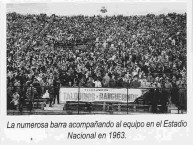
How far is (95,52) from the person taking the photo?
264 inches

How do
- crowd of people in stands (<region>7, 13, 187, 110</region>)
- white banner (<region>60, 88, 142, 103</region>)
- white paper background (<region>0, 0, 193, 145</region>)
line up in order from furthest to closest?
crowd of people in stands (<region>7, 13, 187, 110</region>), white banner (<region>60, 88, 142, 103</region>), white paper background (<region>0, 0, 193, 145</region>)

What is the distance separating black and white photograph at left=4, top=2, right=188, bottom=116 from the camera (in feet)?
20.1

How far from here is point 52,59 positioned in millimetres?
6535

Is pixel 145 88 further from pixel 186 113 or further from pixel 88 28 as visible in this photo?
pixel 88 28

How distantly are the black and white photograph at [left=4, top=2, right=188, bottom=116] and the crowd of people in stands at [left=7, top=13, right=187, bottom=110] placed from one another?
14 millimetres

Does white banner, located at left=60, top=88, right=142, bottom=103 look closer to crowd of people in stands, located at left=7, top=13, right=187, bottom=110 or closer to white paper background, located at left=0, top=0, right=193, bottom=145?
crowd of people in stands, located at left=7, top=13, right=187, bottom=110

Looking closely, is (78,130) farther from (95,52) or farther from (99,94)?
(95,52)

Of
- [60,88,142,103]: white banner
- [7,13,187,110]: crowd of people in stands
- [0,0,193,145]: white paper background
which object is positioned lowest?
[0,0,193,145]: white paper background

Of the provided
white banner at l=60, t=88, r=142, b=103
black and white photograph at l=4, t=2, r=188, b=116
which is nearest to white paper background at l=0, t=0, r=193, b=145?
black and white photograph at l=4, t=2, r=188, b=116

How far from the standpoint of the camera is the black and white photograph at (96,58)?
614 cm

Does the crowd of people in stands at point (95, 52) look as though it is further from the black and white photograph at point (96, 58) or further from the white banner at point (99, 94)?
the white banner at point (99, 94)

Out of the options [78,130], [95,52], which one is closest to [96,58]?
[95,52]

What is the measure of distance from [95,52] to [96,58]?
93mm

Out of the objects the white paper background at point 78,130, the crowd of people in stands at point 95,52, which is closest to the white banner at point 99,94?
the crowd of people in stands at point 95,52
